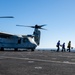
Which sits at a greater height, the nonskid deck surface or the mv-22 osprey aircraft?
the mv-22 osprey aircraft

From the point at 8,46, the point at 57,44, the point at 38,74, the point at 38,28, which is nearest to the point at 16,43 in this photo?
A: the point at 8,46

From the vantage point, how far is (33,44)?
53219 mm

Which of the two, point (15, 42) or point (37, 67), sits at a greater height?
point (15, 42)

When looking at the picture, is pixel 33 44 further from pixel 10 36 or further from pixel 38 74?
pixel 38 74

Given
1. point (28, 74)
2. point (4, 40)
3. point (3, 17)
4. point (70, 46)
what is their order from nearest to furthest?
1. point (28, 74)
2. point (3, 17)
3. point (70, 46)
4. point (4, 40)

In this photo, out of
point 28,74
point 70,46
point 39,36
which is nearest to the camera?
point 28,74

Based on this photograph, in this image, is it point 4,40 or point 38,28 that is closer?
point 4,40

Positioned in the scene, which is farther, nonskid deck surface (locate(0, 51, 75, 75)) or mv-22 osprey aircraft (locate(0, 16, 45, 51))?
mv-22 osprey aircraft (locate(0, 16, 45, 51))

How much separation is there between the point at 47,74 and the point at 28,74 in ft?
2.13

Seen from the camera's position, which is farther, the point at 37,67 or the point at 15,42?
the point at 15,42

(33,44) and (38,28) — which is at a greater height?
(38,28)

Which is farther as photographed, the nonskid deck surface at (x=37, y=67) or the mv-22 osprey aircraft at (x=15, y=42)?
the mv-22 osprey aircraft at (x=15, y=42)

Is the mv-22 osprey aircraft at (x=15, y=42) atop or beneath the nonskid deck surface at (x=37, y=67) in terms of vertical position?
atop

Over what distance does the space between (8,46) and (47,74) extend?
43573 mm
